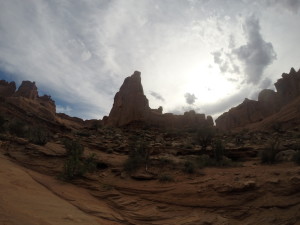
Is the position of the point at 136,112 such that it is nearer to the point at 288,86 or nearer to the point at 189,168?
the point at 189,168

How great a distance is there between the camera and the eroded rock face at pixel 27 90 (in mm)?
59494

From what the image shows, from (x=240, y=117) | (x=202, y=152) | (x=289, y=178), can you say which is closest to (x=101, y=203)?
(x=289, y=178)

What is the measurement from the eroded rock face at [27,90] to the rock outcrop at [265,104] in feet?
183

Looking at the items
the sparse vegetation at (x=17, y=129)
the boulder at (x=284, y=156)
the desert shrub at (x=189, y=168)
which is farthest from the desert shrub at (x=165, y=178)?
the sparse vegetation at (x=17, y=129)

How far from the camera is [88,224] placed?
6.60m

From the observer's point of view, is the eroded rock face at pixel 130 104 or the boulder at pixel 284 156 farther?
the eroded rock face at pixel 130 104

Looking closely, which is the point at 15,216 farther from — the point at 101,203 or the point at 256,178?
the point at 256,178

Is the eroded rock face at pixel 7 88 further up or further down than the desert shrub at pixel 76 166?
further up

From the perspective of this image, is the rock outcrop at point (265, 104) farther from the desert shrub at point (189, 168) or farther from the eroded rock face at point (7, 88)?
the eroded rock face at point (7, 88)

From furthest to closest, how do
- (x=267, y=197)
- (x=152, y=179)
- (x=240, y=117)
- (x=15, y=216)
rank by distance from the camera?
1. (x=240, y=117)
2. (x=152, y=179)
3. (x=267, y=197)
4. (x=15, y=216)

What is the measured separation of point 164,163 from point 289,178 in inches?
262

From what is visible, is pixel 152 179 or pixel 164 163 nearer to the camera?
pixel 152 179

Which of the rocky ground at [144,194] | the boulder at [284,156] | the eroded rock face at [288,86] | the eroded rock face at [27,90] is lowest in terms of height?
the rocky ground at [144,194]

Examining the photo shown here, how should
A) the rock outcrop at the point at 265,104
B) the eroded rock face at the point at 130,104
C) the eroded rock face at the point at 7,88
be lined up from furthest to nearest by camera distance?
the eroded rock face at the point at 7,88, the rock outcrop at the point at 265,104, the eroded rock face at the point at 130,104
